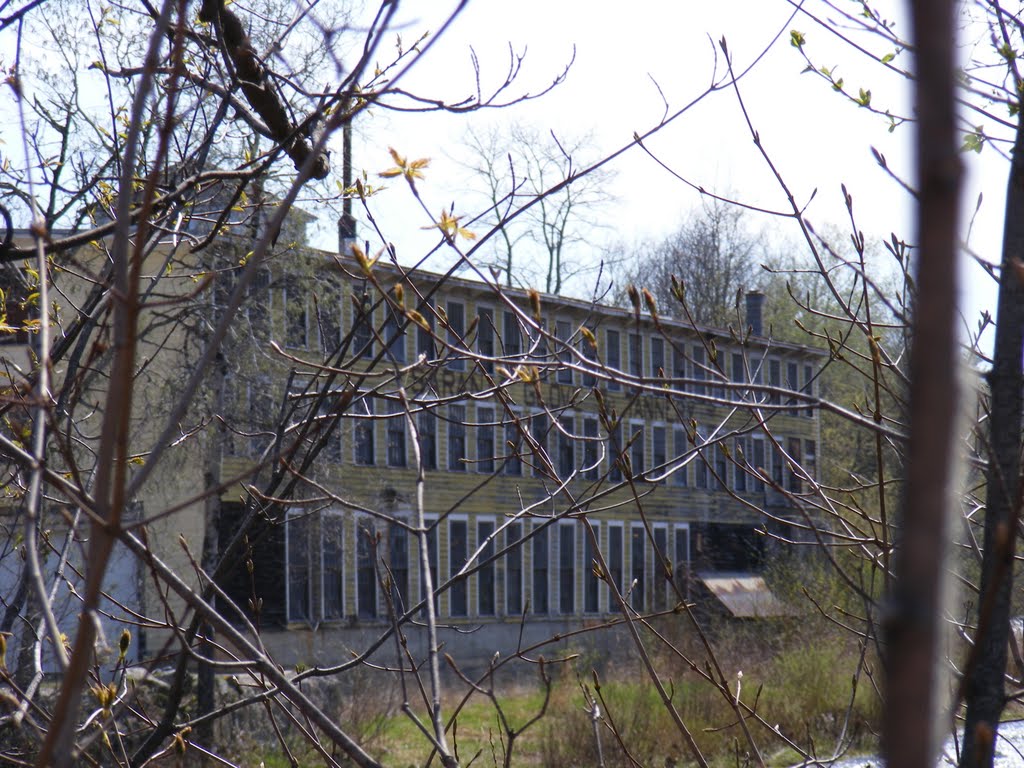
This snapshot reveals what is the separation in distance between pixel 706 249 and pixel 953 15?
36.2 meters

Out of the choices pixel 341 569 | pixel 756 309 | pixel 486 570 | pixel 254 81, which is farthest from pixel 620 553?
pixel 254 81

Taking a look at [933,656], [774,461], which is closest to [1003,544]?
[933,656]

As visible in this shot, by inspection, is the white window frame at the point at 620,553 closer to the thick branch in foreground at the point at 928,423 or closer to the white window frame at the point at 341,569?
the white window frame at the point at 341,569

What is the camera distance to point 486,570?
1120 inches

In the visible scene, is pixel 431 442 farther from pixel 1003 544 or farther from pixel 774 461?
pixel 1003 544

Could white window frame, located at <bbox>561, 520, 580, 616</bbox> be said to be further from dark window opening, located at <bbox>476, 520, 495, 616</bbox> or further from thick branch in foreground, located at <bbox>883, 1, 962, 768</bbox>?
thick branch in foreground, located at <bbox>883, 1, 962, 768</bbox>

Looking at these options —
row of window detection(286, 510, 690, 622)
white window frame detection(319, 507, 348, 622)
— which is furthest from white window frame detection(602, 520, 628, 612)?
white window frame detection(319, 507, 348, 622)

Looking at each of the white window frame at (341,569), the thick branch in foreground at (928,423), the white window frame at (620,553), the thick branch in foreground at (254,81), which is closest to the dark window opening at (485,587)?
the white window frame at (620,553)

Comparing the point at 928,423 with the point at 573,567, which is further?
the point at 573,567

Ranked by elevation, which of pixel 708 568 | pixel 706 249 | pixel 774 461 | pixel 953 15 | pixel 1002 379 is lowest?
pixel 708 568

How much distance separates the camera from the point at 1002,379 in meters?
1.95

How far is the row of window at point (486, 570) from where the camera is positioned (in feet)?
81.5

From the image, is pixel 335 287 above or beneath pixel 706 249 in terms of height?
beneath

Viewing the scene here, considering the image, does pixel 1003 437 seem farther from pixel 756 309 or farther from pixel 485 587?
pixel 756 309
